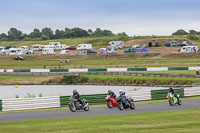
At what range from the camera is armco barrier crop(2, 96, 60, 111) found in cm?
3334

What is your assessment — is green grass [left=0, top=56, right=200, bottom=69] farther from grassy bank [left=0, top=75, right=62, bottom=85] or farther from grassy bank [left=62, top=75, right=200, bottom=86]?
grassy bank [left=62, top=75, right=200, bottom=86]

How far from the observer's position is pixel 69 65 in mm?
92312

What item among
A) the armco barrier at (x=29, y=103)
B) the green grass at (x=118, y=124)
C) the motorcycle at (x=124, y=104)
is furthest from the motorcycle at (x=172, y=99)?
the armco barrier at (x=29, y=103)

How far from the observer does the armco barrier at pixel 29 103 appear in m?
33.3

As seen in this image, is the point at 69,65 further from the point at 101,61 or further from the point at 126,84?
the point at 126,84

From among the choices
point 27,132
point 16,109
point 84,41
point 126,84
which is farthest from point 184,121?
point 84,41

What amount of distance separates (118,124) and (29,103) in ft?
41.3

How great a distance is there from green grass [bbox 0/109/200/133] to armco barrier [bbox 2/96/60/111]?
8351 mm

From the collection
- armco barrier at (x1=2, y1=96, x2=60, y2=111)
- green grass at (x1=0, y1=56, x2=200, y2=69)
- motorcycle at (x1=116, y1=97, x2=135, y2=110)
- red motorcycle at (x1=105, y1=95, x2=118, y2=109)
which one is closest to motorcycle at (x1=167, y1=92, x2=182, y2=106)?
motorcycle at (x1=116, y1=97, x2=135, y2=110)

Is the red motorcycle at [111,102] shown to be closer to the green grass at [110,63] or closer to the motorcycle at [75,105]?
the motorcycle at [75,105]

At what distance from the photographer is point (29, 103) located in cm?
3428

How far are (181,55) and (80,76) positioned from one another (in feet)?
96.0

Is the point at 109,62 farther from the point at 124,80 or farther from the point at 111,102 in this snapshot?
the point at 111,102

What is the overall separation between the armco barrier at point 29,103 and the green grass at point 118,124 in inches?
329
